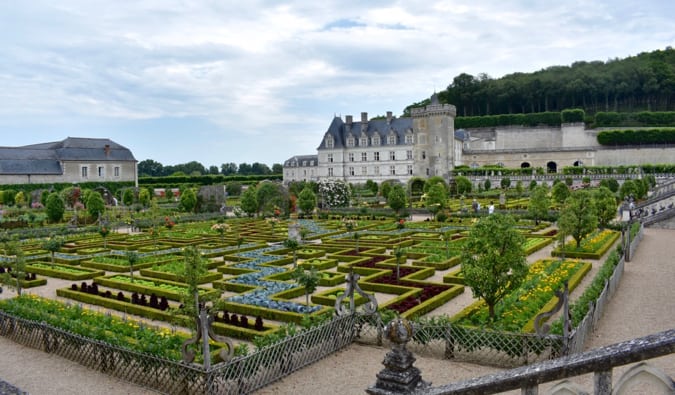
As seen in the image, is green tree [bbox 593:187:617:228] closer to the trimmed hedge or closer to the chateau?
the chateau

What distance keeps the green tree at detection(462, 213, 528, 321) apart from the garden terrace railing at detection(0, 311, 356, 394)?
293cm

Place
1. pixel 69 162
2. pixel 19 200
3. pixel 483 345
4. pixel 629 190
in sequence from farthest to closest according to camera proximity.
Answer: pixel 69 162 < pixel 19 200 < pixel 629 190 < pixel 483 345

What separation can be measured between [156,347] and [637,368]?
824 cm

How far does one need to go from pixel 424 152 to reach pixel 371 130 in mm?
9101

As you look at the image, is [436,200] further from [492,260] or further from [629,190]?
[492,260]

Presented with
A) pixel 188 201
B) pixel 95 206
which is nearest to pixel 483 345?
pixel 95 206

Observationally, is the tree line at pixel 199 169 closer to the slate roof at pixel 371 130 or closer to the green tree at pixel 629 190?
the slate roof at pixel 371 130

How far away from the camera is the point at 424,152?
68.1 m

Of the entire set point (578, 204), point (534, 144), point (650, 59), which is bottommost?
point (578, 204)

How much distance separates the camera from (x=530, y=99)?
93.1 m

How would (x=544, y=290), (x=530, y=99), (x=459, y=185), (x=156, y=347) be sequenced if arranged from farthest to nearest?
1. (x=530, y=99)
2. (x=459, y=185)
3. (x=544, y=290)
4. (x=156, y=347)

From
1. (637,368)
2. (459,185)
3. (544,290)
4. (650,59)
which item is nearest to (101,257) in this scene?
(544,290)

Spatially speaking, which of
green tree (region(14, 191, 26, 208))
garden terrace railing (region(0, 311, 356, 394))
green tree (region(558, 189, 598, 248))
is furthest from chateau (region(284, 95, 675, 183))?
garden terrace railing (region(0, 311, 356, 394))

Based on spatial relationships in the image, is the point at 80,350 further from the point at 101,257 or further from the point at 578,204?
the point at 578,204
